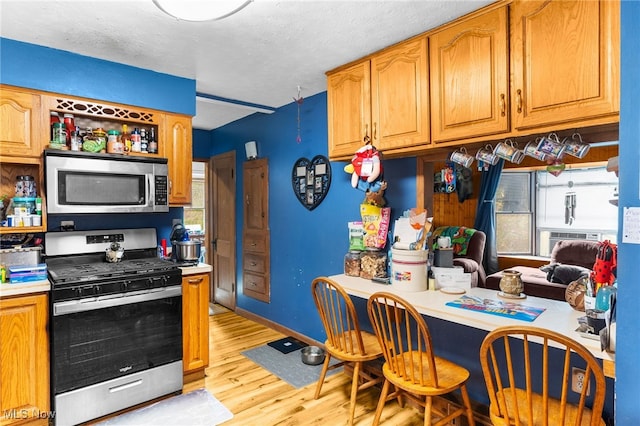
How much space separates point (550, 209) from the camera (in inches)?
204

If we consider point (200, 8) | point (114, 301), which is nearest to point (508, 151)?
point (200, 8)

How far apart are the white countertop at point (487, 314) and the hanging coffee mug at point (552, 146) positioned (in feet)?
2.57

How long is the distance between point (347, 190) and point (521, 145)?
54.4 inches

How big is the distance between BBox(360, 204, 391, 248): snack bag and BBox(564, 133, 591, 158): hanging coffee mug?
1.18m

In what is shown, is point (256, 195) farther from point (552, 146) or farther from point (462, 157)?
point (552, 146)

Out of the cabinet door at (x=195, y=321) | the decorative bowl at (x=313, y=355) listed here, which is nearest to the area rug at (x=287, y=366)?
the decorative bowl at (x=313, y=355)

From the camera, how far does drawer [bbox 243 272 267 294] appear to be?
409cm

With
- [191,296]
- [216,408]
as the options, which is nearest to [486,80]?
[191,296]

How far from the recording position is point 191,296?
9.00 feet

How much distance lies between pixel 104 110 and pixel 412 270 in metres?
2.45

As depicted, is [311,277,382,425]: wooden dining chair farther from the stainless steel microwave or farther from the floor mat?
Result: the stainless steel microwave

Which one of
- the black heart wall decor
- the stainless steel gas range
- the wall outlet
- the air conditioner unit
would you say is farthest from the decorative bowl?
the air conditioner unit

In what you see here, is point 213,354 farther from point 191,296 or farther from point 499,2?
point 499,2

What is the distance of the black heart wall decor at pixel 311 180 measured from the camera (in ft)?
10.8
